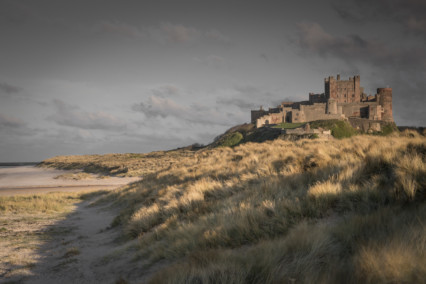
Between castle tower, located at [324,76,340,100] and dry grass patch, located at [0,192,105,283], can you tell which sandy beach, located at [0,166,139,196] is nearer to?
dry grass patch, located at [0,192,105,283]

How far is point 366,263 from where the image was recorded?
2.21 meters

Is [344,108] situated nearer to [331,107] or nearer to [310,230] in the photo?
[331,107]

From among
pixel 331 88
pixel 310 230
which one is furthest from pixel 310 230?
pixel 331 88

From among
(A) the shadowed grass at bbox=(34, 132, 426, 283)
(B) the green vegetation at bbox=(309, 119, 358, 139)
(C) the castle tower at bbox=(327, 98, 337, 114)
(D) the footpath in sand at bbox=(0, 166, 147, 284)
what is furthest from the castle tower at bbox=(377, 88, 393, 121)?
(D) the footpath in sand at bbox=(0, 166, 147, 284)

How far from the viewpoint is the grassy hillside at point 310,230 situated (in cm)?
233

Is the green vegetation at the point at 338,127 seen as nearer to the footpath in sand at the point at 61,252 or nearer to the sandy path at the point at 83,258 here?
the footpath in sand at the point at 61,252

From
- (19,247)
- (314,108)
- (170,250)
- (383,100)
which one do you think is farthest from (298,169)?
(383,100)

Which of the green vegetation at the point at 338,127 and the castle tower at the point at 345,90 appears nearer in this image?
the green vegetation at the point at 338,127

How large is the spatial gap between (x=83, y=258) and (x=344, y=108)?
266 feet

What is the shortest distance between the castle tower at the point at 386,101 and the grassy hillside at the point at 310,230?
83.3 meters

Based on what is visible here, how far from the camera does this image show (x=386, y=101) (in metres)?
74.2

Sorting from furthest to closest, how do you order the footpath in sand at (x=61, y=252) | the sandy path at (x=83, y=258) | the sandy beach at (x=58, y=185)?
the sandy beach at (x=58, y=185) < the footpath in sand at (x=61, y=252) < the sandy path at (x=83, y=258)

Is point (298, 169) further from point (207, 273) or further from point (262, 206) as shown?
point (207, 273)

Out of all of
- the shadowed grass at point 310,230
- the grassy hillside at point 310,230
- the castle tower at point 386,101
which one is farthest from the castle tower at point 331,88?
the grassy hillside at point 310,230
